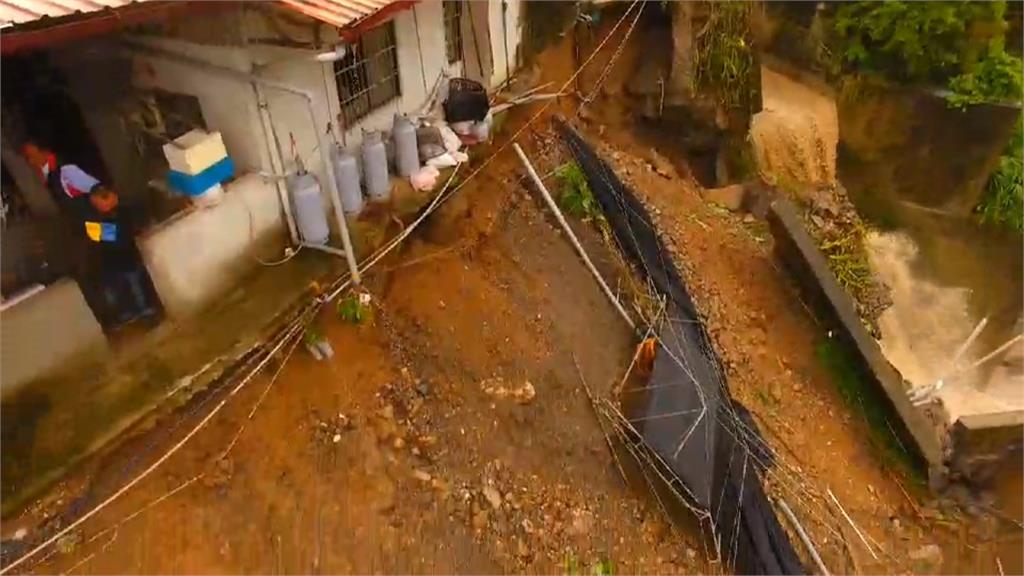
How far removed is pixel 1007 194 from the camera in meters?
16.4

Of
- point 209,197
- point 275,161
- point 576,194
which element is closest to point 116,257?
point 209,197

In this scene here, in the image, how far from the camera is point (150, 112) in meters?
7.45

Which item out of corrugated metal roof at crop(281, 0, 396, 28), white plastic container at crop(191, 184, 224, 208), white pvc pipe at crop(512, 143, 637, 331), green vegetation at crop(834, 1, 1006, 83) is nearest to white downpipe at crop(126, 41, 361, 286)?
corrugated metal roof at crop(281, 0, 396, 28)

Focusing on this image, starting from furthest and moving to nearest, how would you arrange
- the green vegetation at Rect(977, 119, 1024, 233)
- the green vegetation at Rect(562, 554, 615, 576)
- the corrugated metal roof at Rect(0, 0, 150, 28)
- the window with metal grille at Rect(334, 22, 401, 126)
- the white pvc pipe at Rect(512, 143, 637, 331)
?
the green vegetation at Rect(977, 119, 1024, 233)
the white pvc pipe at Rect(512, 143, 637, 331)
the window with metal grille at Rect(334, 22, 401, 126)
the green vegetation at Rect(562, 554, 615, 576)
the corrugated metal roof at Rect(0, 0, 150, 28)

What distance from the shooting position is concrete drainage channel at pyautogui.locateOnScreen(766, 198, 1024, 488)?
883cm

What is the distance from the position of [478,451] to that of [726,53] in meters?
8.56

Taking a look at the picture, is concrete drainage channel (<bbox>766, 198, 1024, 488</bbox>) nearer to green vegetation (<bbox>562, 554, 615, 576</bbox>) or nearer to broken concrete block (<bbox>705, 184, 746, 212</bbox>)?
broken concrete block (<bbox>705, 184, 746, 212</bbox>)

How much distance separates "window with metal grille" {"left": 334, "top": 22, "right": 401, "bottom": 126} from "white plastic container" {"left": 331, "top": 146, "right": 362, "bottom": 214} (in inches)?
23.6

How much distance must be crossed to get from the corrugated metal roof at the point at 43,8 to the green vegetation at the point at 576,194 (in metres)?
5.92

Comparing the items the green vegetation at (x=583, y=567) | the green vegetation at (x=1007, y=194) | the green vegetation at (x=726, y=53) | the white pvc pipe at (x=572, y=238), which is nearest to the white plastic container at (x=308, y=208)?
the white pvc pipe at (x=572, y=238)

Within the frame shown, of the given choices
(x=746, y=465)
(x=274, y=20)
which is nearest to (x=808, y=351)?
(x=746, y=465)

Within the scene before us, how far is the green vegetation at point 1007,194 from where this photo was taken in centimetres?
1631

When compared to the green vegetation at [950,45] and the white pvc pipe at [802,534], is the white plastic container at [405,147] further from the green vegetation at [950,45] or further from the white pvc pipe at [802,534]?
the green vegetation at [950,45]

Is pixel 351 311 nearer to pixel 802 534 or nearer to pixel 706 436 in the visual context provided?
pixel 706 436
